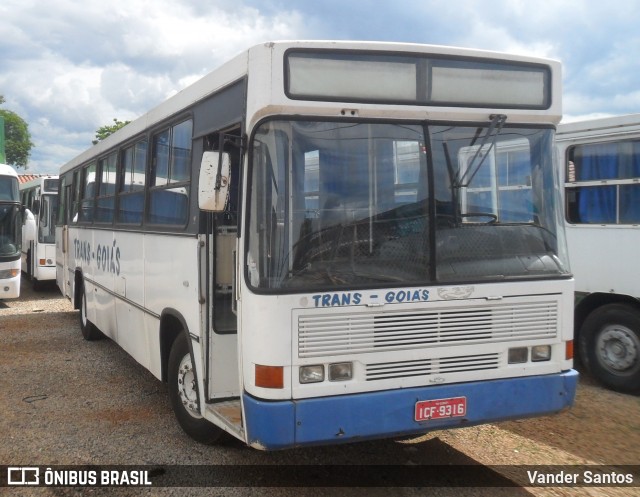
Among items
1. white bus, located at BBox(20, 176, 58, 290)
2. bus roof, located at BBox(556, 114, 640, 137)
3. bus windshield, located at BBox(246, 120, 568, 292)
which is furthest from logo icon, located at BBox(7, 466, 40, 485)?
white bus, located at BBox(20, 176, 58, 290)

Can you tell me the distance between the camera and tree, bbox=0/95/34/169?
180 feet

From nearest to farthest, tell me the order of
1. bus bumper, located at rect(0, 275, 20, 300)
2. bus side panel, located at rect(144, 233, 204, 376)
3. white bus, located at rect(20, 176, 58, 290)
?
bus side panel, located at rect(144, 233, 204, 376) < bus bumper, located at rect(0, 275, 20, 300) < white bus, located at rect(20, 176, 58, 290)

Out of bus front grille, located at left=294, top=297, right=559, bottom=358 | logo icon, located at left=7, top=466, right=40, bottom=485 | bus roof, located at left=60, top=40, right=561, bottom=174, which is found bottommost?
logo icon, located at left=7, top=466, right=40, bottom=485

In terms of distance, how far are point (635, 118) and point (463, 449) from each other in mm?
4037

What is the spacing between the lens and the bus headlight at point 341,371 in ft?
13.0

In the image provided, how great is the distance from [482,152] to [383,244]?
0.94 meters

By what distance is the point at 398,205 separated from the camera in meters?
4.14

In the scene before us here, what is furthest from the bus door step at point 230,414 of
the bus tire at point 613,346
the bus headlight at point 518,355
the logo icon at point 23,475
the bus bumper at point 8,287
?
the bus bumper at point 8,287

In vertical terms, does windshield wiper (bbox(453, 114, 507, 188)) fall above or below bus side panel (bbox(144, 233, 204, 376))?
above

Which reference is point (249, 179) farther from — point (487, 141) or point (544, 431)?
point (544, 431)

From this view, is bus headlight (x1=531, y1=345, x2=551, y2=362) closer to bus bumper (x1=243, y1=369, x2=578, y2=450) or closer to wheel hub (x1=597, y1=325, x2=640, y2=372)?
bus bumper (x1=243, y1=369, x2=578, y2=450)

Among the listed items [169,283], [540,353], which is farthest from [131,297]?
[540,353]

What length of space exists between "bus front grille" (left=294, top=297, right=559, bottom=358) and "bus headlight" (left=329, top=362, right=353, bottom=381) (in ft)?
0.28

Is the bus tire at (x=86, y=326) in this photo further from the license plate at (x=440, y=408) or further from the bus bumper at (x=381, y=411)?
the license plate at (x=440, y=408)
